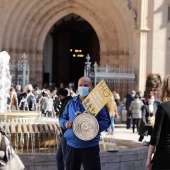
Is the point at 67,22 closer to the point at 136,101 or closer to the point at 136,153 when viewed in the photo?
the point at 136,101

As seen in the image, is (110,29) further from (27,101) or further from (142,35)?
(27,101)

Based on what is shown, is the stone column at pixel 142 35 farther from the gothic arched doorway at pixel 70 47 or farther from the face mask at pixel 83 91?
the face mask at pixel 83 91

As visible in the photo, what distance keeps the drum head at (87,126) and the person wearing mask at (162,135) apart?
1119 mm

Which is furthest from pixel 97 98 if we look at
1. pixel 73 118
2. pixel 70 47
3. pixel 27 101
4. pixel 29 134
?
pixel 70 47

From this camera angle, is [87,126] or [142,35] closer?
[87,126]

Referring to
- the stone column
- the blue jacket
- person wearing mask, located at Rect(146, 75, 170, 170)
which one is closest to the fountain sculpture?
the blue jacket

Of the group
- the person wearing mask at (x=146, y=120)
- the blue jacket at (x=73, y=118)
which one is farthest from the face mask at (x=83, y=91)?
the person wearing mask at (x=146, y=120)

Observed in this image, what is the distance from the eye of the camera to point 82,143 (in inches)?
271

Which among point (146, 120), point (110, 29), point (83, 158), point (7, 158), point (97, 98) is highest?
point (110, 29)

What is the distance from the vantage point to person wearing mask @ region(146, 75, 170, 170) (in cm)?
576

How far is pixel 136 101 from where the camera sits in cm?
2033

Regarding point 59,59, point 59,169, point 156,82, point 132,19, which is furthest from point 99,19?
point 59,169

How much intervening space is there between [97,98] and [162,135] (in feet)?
4.01

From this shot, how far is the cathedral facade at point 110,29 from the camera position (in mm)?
27016
